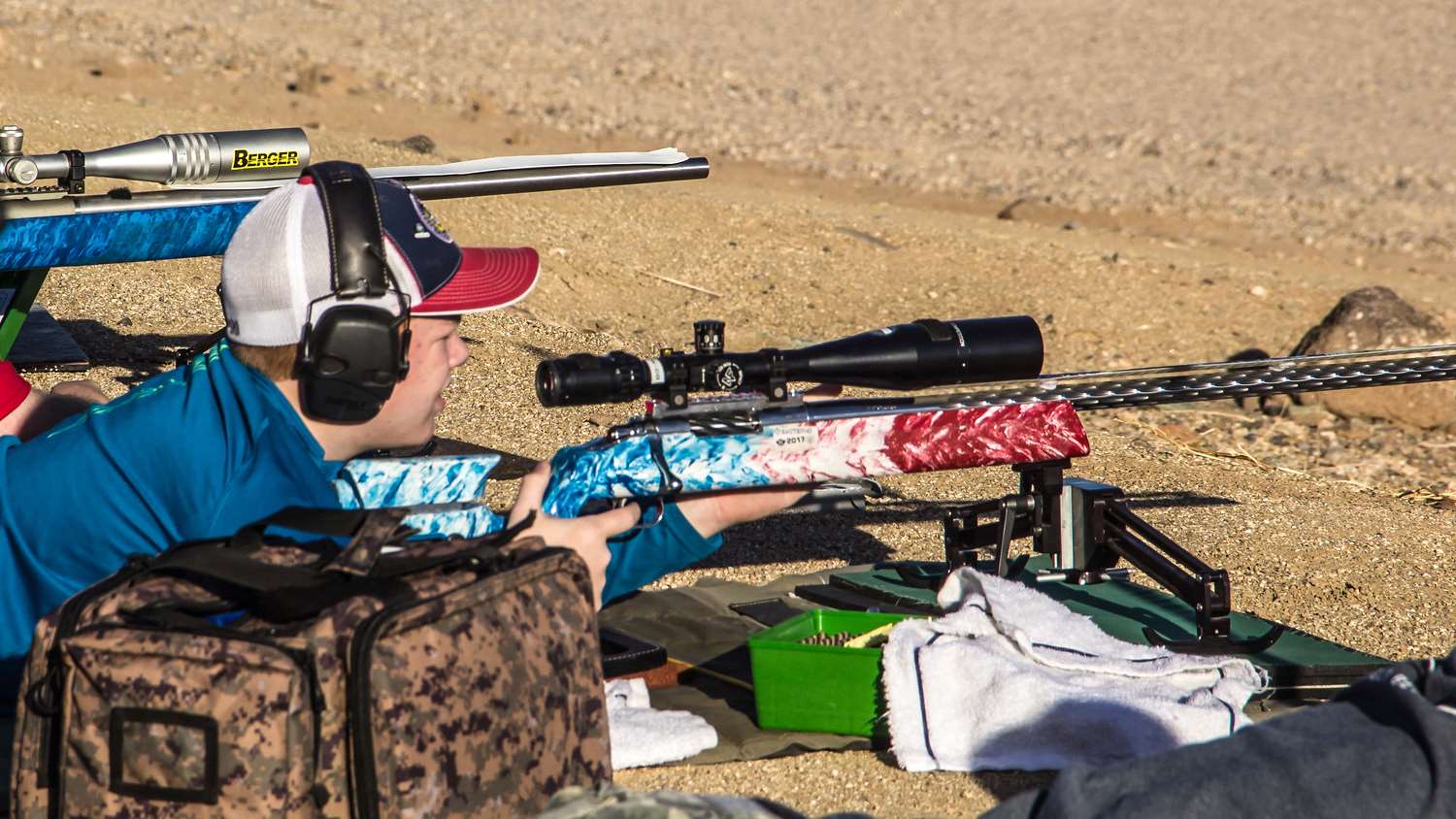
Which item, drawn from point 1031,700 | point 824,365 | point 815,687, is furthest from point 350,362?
point 1031,700

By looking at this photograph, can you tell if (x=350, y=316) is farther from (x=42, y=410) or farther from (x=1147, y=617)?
(x=1147, y=617)

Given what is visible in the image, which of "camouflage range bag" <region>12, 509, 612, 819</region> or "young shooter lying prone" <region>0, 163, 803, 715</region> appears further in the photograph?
"young shooter lying prone" <region>0, 163, 803, 715</region>

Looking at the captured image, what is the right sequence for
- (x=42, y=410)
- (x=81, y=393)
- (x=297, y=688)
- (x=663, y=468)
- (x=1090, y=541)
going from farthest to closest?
(x=1090, y=541) → (x=81, y=393) → (x=42, y=410) → (x=663, y=468) → (x=297, y=688)

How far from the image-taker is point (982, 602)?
12.0 feet

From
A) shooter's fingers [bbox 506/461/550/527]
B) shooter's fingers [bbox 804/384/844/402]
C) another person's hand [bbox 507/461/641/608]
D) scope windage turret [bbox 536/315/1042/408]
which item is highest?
scope windage turret [bbox 536/315/1042/408]

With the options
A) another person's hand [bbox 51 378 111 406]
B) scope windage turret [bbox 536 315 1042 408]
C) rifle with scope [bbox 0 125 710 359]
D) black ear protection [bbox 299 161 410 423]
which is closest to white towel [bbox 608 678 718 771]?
scope windage turret [bbox 536 315 1042 408]

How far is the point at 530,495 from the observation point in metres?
2.89

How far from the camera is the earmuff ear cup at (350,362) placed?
8.69ft

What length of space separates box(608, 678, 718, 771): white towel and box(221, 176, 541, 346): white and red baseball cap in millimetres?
946

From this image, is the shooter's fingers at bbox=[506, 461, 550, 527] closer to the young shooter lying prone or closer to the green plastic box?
the young shooter lying prone

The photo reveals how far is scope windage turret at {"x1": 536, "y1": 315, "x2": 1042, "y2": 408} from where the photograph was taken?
10.3 feet

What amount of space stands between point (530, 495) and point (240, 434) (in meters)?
0.51

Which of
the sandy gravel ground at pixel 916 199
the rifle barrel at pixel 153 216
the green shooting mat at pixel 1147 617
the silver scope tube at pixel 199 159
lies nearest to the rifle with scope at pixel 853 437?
the green shooting mat at pixel 1147 617

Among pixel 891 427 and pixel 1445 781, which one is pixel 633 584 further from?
pixel 1445 781
